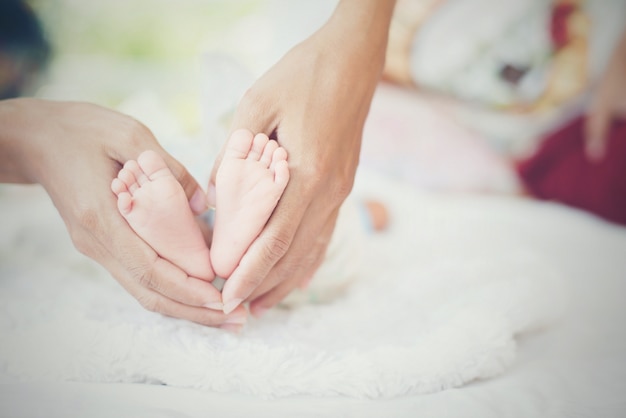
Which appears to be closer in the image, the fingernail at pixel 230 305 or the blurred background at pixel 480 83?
the fingernail at pixel 230 305

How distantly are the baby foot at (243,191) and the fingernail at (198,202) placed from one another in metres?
0.03

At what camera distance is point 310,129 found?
0.64 meters

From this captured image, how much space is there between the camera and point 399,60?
161 centimetres

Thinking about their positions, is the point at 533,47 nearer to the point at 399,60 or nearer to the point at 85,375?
the point at 399,60

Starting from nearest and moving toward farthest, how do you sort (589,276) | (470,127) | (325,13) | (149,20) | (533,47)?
(325,13) → (149,20) → (589,276) → (533,47) → (470,127)

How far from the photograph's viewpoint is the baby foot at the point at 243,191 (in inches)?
23.1

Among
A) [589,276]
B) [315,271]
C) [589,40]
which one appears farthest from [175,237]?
[589,40]

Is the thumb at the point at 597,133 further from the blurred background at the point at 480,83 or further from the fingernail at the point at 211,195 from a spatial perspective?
the fingernail at the point at 211,195

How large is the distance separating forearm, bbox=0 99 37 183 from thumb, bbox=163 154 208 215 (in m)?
0.17

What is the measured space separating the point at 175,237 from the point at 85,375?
19cm

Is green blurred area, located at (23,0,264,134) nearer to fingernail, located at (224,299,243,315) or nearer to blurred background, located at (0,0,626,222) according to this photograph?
fingernail, located at (224,299,243,315)

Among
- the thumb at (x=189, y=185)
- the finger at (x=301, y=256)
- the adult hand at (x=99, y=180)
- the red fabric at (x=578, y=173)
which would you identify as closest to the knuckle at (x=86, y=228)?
the adult hand at (x=99, y=180)

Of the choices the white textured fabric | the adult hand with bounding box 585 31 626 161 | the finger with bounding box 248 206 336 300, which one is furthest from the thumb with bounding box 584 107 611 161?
the finger with bounding box 248 206 336 300

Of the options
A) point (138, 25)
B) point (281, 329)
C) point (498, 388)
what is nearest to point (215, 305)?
point (281, 329)
